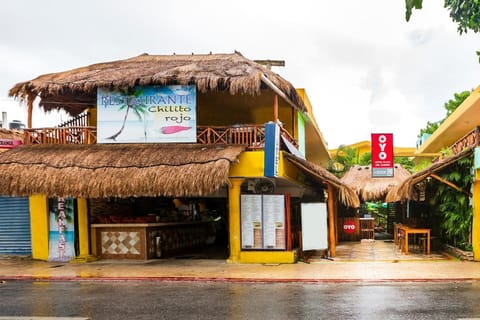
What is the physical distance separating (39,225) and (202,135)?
220 inches

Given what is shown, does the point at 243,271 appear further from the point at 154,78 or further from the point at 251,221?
the point at 154,78

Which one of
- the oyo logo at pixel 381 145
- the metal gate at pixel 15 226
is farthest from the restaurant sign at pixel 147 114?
the oyo logo at pixel 381 145

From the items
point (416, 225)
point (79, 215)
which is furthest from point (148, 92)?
point (416, 225)

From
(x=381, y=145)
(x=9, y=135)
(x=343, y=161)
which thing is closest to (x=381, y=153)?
(x=381, y=145)

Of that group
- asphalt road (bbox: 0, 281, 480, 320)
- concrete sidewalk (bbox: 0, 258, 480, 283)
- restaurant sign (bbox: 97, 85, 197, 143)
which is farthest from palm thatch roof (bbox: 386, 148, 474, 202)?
restaurant sign (bbox: 97, 85, 197, 143)

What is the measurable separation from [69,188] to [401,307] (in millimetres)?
8745

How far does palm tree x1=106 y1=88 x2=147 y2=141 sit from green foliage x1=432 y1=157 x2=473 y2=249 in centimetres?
898

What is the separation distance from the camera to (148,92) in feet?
47.6

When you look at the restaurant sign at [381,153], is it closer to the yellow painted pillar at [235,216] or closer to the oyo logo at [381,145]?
the oyo logo at [381,145]

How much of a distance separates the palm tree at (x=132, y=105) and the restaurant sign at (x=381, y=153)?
8.99m

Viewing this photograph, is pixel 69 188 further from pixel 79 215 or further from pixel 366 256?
pixel 366 256

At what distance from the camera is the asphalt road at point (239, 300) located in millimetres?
7641

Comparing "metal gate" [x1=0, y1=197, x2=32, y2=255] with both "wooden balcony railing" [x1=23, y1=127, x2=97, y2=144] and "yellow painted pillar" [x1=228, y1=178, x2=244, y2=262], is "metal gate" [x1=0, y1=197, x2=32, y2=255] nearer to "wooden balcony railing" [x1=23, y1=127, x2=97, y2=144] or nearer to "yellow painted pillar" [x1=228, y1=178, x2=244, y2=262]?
"wooden balcony railing" [x1=23, y1=127, x2=97, y2=144]

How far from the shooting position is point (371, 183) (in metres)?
23.3
